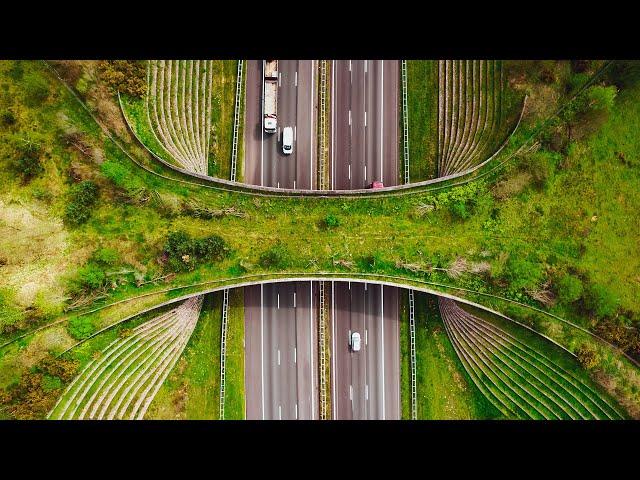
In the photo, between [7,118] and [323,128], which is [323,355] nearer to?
[323,128]

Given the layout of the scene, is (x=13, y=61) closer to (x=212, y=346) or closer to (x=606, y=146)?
(x=212, y=346)

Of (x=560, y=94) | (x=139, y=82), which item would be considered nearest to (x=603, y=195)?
(x=560, y=94)

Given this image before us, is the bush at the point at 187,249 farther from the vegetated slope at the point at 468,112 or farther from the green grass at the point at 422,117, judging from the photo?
the vegetated slope at the point at 468,112

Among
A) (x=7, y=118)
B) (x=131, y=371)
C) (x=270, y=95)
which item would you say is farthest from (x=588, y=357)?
(x=7, y=118)

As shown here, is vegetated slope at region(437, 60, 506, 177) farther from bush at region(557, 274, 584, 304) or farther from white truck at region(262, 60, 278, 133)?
white truck at region(262, 60, 278, 133)

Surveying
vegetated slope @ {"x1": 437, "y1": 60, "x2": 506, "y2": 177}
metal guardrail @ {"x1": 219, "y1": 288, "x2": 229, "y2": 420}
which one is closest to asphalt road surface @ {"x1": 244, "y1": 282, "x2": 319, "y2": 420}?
metal guardrail @ {"x1": 219, "y1": 288, "x2": 229, "y2": 420}

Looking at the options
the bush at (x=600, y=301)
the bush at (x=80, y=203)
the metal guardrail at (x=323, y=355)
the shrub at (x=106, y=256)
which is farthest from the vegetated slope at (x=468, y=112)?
the bush at (x=80, y=203)
